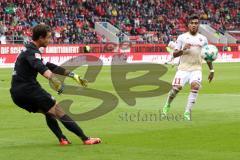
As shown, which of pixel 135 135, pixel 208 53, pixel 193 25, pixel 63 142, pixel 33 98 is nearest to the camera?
pixel 33 98

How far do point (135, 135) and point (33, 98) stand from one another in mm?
2524

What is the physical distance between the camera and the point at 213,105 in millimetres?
18766

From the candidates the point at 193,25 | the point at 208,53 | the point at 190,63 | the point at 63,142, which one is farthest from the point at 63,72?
the point at 208,53

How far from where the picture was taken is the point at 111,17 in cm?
5806

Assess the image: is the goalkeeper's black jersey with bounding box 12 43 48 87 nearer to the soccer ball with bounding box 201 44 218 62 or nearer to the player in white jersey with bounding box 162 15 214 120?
the player in white jersey with bounding box 162 15 214 120

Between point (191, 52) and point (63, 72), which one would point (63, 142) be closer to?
point (63, 72)

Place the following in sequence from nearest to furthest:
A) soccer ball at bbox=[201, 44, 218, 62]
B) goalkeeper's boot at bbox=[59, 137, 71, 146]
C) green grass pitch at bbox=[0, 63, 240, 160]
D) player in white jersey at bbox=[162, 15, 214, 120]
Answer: green grass pitch at bbox=[0, 63, 240, 160]
goalkeeper's boot at bbox=[59, 137, 71, 146]
player in white jersey at bbox=[162, 15, 214, 120]
soccer ball at bbox=[201, 44, 218, 62]

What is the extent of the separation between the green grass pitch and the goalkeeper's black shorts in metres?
0.70

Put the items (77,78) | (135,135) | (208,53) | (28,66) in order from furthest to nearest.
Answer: (208,53)
(135,135)
(28,66)
(77,78)

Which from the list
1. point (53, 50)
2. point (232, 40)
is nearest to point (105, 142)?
point (53, 50)

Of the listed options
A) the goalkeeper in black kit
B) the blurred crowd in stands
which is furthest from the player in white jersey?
the blurred crowd in stands

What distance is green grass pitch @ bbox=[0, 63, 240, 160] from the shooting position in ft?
33.3

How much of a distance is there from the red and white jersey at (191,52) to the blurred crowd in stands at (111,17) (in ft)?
98.8

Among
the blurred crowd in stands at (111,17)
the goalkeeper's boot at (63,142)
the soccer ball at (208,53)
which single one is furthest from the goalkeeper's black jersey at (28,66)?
the blurred crowd in stands at (111,17)
